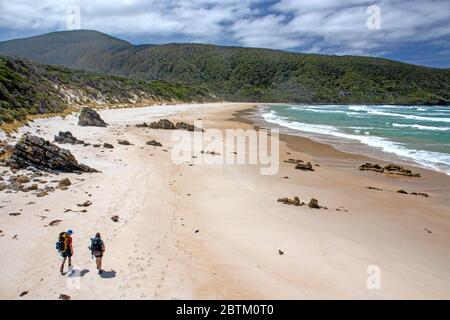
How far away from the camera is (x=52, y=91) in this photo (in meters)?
44.6

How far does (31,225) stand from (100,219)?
1.87 m

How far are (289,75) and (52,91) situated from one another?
446ft

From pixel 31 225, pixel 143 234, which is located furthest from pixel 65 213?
pixel 143 234

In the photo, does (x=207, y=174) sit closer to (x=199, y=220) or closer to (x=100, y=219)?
(x=199, y=220)

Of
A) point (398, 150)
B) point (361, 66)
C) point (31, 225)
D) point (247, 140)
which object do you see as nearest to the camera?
point (31, 225)

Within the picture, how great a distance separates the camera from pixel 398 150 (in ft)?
84.0

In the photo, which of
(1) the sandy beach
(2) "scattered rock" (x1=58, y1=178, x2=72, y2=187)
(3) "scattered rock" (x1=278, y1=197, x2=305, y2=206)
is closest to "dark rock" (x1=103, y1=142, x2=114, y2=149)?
(1) the sandy beach

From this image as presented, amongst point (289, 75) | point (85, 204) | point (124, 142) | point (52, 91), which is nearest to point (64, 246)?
point (85, 204)

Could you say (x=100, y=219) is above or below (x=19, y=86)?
below

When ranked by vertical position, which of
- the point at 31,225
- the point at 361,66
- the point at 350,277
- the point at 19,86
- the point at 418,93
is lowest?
the point at 350,277

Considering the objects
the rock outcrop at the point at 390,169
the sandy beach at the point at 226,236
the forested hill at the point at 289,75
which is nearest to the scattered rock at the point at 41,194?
the sandy beach at the point at 226,236

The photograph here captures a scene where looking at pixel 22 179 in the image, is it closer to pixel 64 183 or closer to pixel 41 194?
pixel 64 183

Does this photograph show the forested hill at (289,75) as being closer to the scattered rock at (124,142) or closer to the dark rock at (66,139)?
the scattered rock at (124,142)

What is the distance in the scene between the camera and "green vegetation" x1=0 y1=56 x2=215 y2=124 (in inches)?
1105
